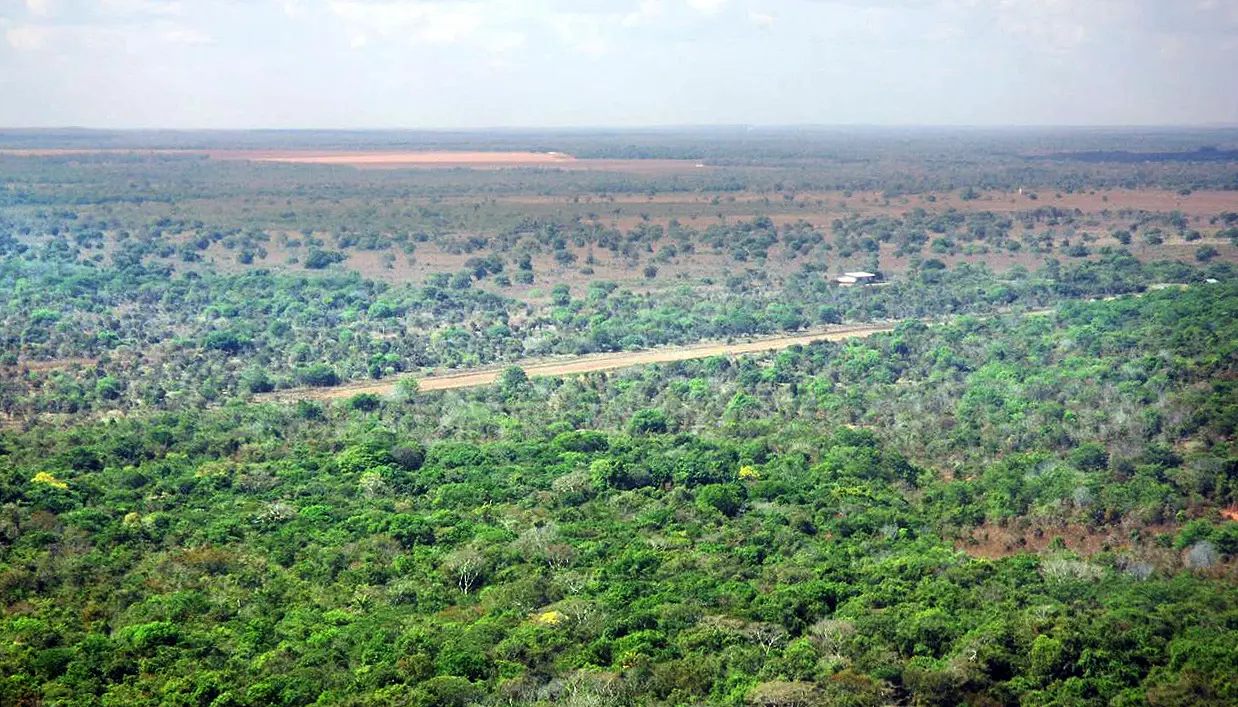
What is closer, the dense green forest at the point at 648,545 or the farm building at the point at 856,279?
the dense green forest at the point at 648,545

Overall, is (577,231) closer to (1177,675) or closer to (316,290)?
(316,290)

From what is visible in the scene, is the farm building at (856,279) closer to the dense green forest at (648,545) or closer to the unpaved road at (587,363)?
the unpaved road at (587,363)

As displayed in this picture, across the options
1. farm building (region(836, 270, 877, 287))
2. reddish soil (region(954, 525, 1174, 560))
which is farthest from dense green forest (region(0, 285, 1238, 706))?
farm building (region(836, 270, 877, 287))

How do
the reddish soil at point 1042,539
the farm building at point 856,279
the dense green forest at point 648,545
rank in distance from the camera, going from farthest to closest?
the farm building at point 856,279 < the reddish soil at point 1042,539 < the dense green forest at point 648,545

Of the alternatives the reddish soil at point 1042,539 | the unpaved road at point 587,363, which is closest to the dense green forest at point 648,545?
the reddish soil at point 1042,539

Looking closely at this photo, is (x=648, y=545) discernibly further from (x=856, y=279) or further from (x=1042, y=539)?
(x=856, y=279)

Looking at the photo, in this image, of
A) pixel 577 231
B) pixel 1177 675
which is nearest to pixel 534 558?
pixel 1177 675

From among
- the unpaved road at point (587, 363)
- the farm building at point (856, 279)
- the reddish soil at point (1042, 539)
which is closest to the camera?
the reddish soil at point (1042, 539)

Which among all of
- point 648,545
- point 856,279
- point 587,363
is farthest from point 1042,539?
point 856,279
